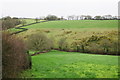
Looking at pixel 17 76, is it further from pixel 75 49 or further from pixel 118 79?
pixel 75 49

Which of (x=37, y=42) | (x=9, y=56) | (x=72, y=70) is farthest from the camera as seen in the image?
(x=37, y=42)

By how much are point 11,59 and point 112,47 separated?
Answer: 34.1m

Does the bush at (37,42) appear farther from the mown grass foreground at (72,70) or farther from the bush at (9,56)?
the bush at (9,56)

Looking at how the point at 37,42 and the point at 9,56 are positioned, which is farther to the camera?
the point at 37,42

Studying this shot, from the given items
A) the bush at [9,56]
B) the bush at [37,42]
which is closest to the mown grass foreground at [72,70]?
the bush at [9,56]

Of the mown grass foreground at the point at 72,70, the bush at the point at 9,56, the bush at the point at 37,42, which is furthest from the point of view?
the bush at the point at 37,42

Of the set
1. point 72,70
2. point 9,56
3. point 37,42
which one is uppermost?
point 9,56

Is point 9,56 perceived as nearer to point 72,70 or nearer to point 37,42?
point 72,70

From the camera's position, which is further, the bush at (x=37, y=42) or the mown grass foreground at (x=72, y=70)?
the bush at (x=37, y=42)

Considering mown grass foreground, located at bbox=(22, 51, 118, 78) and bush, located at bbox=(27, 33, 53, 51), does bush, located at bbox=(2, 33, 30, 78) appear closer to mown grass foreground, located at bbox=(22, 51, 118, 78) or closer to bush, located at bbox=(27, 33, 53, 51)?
mown grass foreground, located at bbox=(22, 51, 118, 78)

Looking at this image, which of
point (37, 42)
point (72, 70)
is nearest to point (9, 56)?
point (72, 70)

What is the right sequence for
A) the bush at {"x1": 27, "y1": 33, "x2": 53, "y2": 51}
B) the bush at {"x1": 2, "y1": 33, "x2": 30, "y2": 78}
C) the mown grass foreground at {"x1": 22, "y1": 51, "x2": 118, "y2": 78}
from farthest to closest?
the bush at {"x1": 27, "y1": 33, "x2": 53, "y2": 51}
the mown grass foreground at {"x1": 22, "y1": 51, "x2": 118, "y2": 78}
the bush at {"x1": 2, "y1": 33, "x2": 30, "y2": 78}

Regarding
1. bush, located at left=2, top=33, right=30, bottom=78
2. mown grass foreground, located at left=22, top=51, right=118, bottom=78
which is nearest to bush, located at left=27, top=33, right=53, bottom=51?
mown grass foreground, located at left=22, top=51, right=118, bottom=78

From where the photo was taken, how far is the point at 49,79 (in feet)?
37.9
